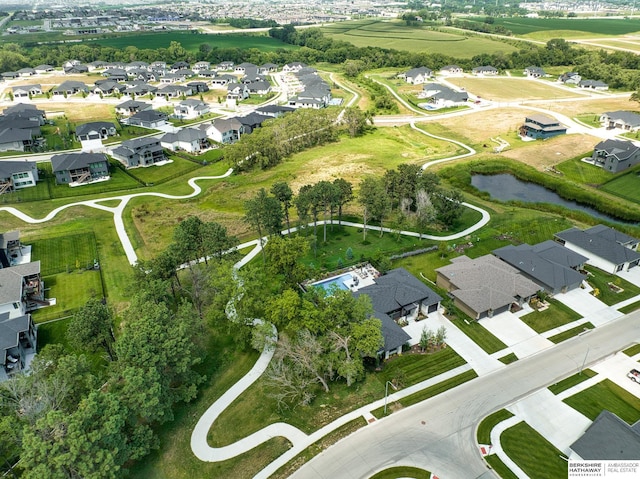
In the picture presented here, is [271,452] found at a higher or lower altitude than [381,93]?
lower

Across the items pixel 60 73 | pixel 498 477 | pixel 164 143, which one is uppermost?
pixel 60 73

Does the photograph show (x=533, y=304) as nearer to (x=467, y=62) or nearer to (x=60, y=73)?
(x=467, y=62)

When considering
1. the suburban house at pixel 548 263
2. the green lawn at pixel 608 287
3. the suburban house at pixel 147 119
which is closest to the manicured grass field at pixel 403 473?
the suburban house at pixel 548 263

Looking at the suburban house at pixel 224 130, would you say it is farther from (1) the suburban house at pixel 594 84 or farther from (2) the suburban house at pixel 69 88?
(1) the suburban house at pixel 594 84

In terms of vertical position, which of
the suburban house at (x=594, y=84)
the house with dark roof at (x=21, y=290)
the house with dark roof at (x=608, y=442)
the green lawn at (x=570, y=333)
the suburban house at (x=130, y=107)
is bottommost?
the green lawn at (x=570, y=333)

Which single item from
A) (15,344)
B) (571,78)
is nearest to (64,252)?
(15,344)

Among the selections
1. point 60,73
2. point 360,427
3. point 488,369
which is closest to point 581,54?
point 488,369

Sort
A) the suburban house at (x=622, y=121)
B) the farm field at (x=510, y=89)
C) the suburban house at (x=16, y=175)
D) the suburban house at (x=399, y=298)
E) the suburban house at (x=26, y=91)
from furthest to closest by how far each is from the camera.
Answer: the farm field at (x=510, y=89) → the suburban house at (x=26, y=91) → the suburban house at (x=622, y=121) → the suburban house at (x=16, y=175) → the suburban house at (x=399, y=298)

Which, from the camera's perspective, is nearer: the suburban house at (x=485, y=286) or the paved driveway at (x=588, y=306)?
the paved driveway at (x=588, y=306)
